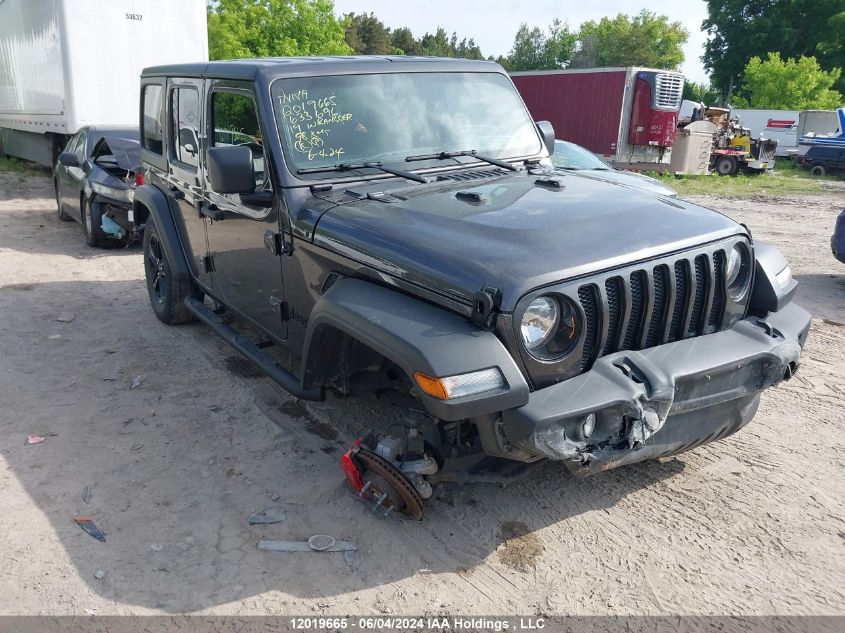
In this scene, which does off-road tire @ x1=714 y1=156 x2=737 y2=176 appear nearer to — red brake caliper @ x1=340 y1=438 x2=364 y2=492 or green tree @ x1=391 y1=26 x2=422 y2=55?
red brake caliper @ x1=340 y1=438 x2=364 y2=492

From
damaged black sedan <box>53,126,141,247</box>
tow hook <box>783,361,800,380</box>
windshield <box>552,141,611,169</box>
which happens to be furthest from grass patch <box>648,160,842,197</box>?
tow hook <box>783,361,800,380</box>

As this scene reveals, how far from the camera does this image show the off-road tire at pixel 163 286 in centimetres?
564

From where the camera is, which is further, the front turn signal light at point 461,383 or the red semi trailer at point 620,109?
the red semi trailer at point 620,109

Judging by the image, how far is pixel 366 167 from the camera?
379 centimetres

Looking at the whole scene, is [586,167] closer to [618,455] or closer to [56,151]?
[618,455]

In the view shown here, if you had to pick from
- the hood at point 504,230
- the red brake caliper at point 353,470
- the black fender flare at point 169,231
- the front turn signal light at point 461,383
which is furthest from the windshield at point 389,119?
the black fender flare at point 169,231

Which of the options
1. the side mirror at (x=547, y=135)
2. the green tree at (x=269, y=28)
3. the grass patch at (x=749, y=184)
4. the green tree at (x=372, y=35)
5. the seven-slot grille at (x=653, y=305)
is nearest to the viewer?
the seven-slot grille at (x=653, y=305)

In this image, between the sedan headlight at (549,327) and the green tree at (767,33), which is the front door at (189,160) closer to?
the sedan headlight at (549,327)

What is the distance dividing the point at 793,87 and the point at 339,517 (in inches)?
1776

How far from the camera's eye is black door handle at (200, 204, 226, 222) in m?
4.47

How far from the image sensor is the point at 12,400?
4.63 metres

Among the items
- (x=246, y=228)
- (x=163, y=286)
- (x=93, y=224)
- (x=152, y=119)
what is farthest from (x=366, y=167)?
(x=93, y=224)

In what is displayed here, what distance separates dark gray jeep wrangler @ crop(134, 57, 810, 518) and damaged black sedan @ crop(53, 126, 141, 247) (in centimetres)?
452

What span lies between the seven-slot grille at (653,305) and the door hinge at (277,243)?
1.67 meters
